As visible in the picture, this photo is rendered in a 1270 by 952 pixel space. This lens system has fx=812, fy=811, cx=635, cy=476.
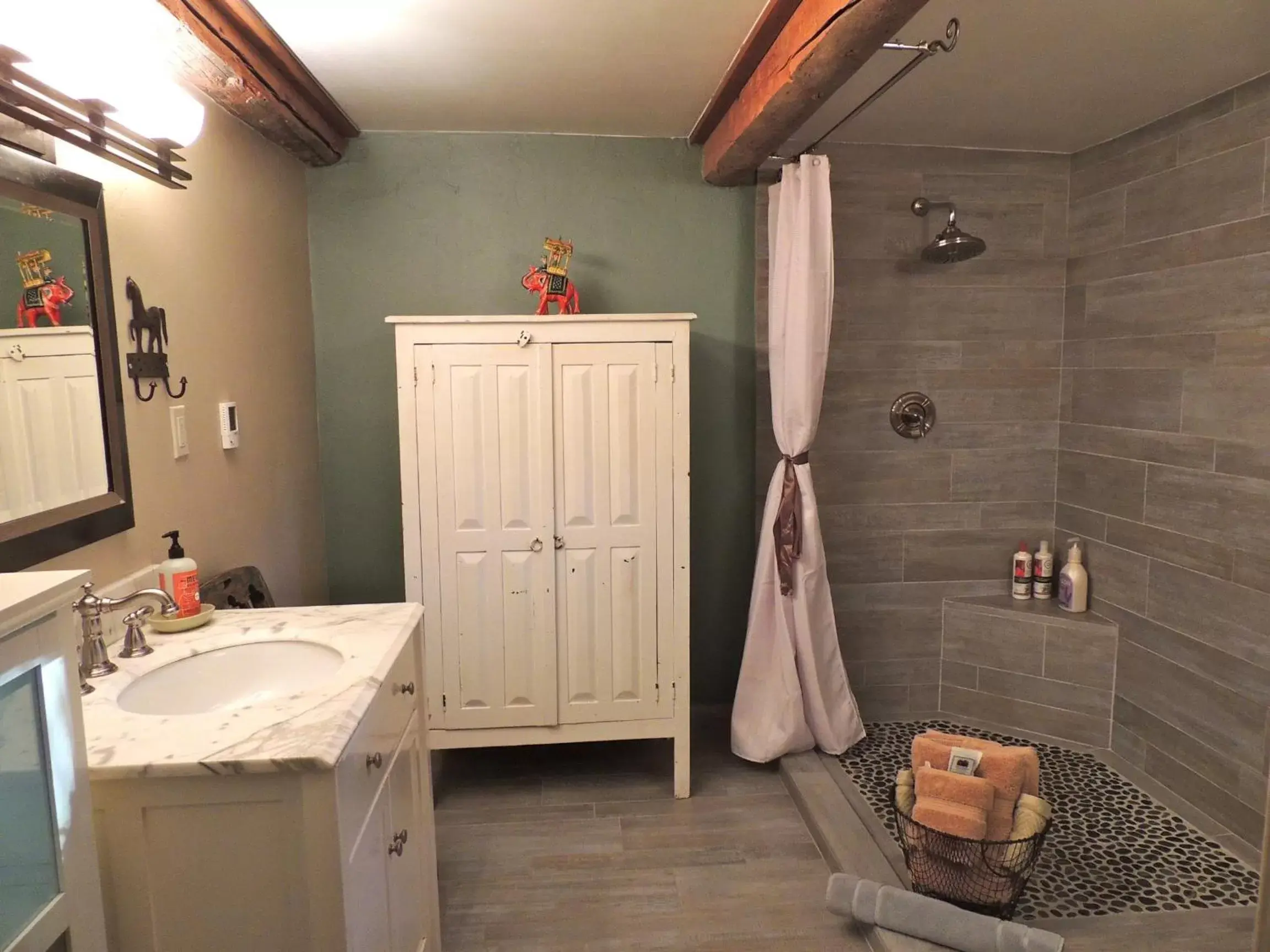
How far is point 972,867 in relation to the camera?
1.90 meters

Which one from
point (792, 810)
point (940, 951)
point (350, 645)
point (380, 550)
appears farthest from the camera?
point (380, 550)

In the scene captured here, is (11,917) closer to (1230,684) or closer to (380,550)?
(380,550)

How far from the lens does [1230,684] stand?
91.7 inches

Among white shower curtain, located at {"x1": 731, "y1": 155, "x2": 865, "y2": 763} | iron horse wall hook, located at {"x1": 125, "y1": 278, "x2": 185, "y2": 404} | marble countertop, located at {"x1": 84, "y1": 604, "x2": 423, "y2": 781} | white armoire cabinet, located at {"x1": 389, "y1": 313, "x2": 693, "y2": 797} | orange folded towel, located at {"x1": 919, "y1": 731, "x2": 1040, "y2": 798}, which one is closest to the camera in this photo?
marble countertop, located at {"x1": 84, "y1": 604, "x2": 423, "y2": 781}

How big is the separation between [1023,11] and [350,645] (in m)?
1.99

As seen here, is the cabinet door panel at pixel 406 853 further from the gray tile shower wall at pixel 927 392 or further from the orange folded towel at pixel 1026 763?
the gray tile shower wall at pixel 927 392

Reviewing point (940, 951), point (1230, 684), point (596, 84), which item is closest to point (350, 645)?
point (940, 951)

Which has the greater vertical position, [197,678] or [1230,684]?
[197,678]

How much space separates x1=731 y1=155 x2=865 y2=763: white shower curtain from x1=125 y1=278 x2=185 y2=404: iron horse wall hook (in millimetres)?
1740

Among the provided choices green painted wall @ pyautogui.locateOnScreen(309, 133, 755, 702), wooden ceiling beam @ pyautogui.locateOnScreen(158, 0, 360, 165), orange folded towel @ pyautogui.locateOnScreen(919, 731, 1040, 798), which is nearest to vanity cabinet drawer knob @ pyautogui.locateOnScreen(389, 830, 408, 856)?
orange folded towel @ pyautogui.locateOnScreen(919, 731, 1040, 798)

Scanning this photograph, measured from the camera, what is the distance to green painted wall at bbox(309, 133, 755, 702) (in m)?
2.81

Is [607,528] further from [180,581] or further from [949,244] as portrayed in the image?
[949,244]

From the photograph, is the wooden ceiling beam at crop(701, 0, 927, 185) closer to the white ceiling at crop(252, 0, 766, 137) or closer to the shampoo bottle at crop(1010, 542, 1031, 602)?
the white ceiling at crop(252, 0, 766, 137)

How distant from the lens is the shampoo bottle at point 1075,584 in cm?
290
